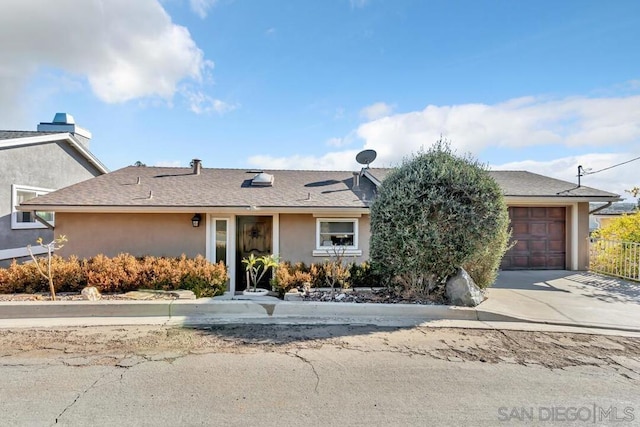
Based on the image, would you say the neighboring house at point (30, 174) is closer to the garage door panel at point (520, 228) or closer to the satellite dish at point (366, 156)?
the satellite dish at point (366, 156)

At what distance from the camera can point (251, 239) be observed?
382 inches

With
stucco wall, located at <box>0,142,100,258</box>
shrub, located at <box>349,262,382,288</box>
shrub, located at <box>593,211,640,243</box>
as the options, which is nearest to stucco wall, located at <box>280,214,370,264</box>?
shrub, located at <box>349,262,382,288</box>

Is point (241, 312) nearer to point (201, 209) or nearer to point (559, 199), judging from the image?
point (201, 209)

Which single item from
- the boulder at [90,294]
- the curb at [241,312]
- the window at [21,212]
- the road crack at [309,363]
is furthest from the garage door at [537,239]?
the window at [21,212]

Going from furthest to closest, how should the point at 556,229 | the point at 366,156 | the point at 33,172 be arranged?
the point at 366,156 < the point at 556,229 < the point at 33,172

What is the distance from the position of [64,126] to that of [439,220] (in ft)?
51.5

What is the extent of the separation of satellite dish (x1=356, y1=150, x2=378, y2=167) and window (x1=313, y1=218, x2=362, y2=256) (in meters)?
4.02

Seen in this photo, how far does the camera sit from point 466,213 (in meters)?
6.54

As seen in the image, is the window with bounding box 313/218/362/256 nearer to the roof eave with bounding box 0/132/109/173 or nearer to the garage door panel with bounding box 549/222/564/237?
the garage door panel with bounding box 549/222/564/237

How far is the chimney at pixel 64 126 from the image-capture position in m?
13.9

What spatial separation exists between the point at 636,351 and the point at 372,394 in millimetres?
4234

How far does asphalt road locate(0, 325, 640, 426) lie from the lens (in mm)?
3041

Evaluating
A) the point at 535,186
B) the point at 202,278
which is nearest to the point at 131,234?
the point at 202,278

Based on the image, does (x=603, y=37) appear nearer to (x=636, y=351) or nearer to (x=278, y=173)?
(x=636, y=351)
